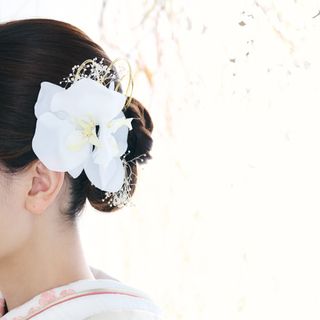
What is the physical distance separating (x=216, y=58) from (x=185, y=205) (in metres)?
0.43

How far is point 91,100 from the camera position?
3.89 ft

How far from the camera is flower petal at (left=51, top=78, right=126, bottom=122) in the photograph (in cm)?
116

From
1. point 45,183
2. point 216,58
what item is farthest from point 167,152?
point 45,183

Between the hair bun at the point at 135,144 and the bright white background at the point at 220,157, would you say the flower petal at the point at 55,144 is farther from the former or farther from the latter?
the bright white background at the point at 220,157

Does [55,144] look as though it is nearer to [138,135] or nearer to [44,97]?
[44,97]

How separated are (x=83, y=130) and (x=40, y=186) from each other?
115mm

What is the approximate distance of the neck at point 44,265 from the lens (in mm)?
1200

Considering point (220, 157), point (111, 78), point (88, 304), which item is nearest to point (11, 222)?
point (88, 304)

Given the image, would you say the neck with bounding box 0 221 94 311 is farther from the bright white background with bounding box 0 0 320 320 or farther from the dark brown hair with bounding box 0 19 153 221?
the bright white background with bounding box 0 0 320 320

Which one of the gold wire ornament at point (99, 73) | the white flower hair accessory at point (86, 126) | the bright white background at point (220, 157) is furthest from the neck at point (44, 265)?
the bright white background at point (220, 157)

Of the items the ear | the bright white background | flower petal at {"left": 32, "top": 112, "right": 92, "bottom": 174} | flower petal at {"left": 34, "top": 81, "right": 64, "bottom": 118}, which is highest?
flower petal at {"left": 34, "top": 81, "right": 64, "bottom": 118}

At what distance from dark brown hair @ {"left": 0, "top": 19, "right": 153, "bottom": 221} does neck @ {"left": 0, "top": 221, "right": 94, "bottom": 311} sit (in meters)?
0.05

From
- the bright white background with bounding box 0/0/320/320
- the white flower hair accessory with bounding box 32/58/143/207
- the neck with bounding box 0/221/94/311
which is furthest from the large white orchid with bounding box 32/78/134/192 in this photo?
the bright white background with bounding box 0/0/320/320

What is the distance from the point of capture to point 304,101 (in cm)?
188
